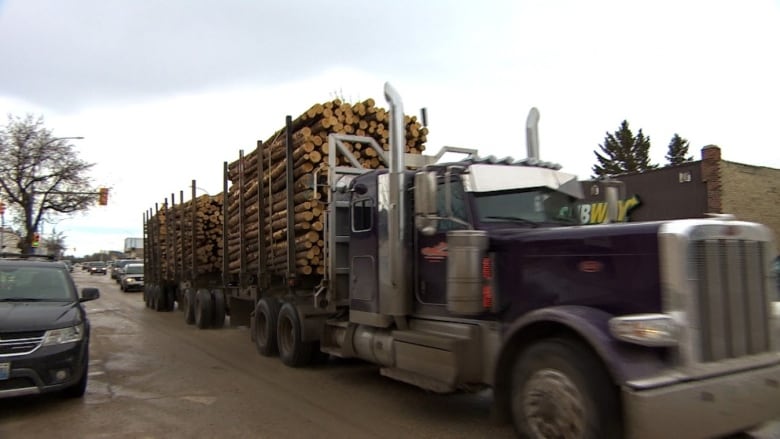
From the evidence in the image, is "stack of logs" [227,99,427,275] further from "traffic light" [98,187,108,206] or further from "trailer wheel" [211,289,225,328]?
"traffic light" [98,187,108,206]

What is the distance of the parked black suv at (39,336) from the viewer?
5.80 meters

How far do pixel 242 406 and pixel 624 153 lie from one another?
5458cm

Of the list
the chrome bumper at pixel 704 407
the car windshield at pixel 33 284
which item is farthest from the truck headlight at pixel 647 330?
the car windshield at pixel 33 284

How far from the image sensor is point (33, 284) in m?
7.16

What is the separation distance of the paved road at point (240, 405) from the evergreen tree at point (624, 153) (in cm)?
5097

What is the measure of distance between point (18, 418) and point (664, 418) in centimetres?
614

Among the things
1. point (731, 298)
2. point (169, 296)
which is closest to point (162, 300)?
point (169, 296)

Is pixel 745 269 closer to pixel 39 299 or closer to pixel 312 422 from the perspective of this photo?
pixel 312 422

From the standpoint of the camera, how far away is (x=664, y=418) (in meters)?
3.55

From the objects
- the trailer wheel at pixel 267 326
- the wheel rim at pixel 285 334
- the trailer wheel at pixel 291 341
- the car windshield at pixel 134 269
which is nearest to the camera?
the trailer wheel at pixel 291 341

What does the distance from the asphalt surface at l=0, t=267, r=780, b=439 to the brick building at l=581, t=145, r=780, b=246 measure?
14.7m

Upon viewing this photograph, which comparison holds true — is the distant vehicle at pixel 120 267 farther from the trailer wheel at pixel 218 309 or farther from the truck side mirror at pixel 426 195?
the truck side mirror at pixel 426 195

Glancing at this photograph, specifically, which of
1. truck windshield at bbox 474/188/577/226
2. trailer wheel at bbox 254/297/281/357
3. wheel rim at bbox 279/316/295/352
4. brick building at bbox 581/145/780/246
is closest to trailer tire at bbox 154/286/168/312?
trailer wheel at bbox 254/297/281/357

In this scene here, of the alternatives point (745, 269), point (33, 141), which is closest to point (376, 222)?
point (745, 269)
